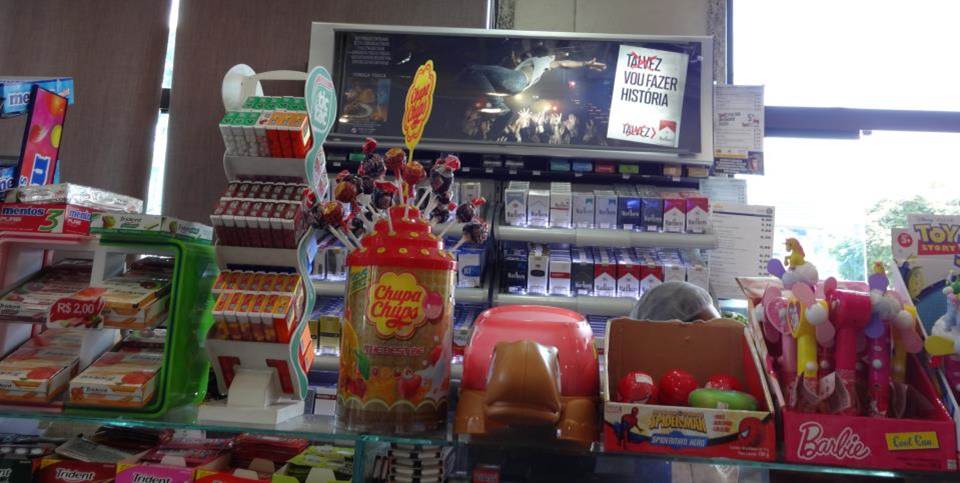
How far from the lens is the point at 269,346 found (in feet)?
4.71

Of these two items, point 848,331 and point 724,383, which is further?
point 724,383

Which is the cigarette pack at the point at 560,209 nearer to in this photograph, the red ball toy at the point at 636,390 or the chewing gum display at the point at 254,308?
the chewing gum display at the point at 254,308

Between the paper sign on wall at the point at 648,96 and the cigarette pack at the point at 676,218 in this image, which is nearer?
the cigarette pack at the point at 676,218

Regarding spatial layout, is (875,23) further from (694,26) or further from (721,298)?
(721,298)

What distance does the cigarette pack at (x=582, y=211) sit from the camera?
3.47 meters

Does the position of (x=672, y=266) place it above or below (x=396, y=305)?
above

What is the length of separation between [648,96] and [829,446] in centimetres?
286

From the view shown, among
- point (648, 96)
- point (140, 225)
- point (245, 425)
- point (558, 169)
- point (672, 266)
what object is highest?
point (648, 96)

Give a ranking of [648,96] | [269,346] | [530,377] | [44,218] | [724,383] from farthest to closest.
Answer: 1. [648,96]
2. [44,218]
3. [269,346]
4. [724,383]
5. [530,377]

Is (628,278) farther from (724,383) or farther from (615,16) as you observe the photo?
(724,383)

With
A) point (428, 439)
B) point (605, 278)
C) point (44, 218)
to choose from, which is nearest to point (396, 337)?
point (428, 439)

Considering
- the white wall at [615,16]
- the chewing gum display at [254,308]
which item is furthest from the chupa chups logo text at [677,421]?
the white wall at [615,16]

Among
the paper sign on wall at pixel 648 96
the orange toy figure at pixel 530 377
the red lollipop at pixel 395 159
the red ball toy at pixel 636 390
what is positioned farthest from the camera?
the paper sign on wall at pixel 648 96

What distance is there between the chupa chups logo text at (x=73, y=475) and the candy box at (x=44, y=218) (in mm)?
554
